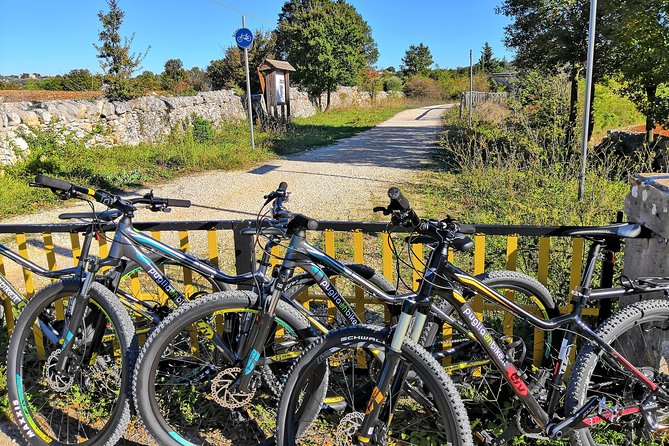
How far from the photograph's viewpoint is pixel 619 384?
2369mm

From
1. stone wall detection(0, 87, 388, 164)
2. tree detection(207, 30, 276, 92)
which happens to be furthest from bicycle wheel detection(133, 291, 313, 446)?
tree detection(207, 30, 276, 92)

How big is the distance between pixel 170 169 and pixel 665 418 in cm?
1038

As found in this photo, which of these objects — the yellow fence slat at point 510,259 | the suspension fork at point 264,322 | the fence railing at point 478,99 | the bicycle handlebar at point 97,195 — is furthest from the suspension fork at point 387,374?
the fence railing at point 478,99

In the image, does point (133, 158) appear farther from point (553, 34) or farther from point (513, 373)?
point (513, 373)

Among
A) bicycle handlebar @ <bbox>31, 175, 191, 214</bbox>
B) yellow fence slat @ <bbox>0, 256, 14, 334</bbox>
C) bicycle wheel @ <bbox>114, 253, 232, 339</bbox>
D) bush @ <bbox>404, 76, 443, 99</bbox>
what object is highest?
bush @ <bbox>404, 76, 443, 99</bbox>

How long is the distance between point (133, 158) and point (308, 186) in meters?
4.23

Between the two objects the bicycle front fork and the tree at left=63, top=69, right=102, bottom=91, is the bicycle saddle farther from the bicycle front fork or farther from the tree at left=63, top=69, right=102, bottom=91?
the tree at left=63, top=69, right=102, bottom=91

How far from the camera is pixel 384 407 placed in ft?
7.22

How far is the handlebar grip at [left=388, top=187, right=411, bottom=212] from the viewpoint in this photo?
1.96 metres

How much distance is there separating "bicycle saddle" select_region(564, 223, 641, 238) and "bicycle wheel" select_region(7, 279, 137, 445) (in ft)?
6.91

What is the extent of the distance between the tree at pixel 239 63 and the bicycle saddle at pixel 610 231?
78.4ft

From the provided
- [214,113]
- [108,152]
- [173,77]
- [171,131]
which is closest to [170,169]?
[108,152]

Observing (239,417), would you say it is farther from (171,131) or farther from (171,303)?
(171,131)

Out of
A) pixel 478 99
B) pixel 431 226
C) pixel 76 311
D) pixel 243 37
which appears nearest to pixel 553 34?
pixel 243 37
